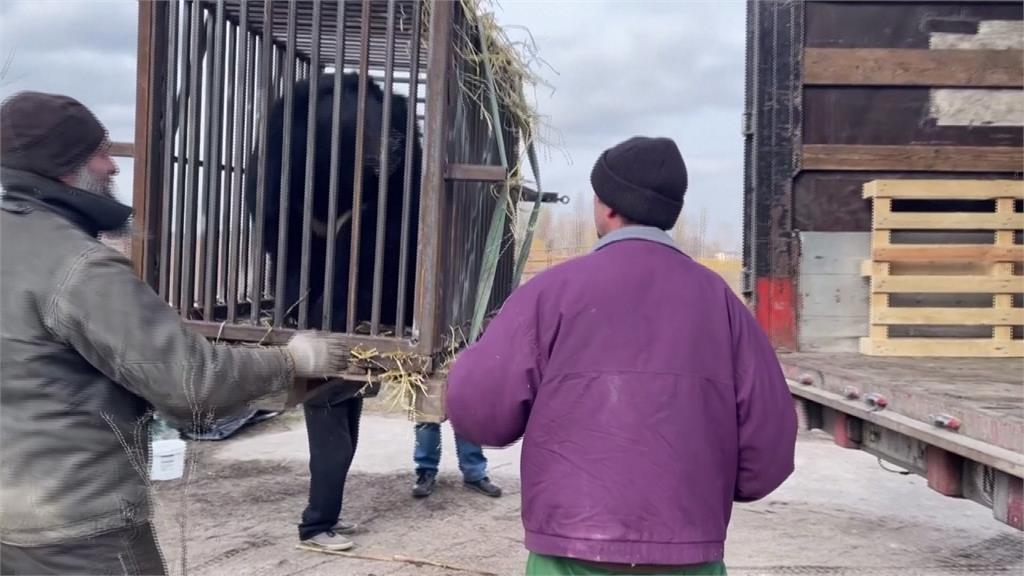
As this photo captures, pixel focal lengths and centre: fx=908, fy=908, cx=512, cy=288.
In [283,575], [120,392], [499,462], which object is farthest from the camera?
[499,462]

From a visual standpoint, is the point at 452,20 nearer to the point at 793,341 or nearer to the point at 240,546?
the point at 793,341

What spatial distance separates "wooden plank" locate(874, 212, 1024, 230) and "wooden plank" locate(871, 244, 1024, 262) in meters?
0.10

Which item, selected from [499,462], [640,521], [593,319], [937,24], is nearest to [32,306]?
[593,319]

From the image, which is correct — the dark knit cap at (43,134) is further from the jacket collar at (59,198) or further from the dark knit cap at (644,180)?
the dark knit cap at (644,180)

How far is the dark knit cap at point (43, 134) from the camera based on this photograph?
6.54 ft

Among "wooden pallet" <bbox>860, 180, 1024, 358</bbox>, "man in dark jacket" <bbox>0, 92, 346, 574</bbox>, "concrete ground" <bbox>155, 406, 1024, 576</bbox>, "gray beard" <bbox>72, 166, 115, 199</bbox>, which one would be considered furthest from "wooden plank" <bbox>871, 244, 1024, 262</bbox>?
"gray beard" <bbox>72, 166, 115, 199</bbox>

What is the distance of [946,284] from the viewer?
4.56 m

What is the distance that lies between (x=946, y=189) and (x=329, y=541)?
142 inches

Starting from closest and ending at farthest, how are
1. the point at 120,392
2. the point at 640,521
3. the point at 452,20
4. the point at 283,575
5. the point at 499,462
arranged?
the point at 640,521 < the point at 120,392 < the point at 452,20 < the point at 283,575 < the point at 499,462

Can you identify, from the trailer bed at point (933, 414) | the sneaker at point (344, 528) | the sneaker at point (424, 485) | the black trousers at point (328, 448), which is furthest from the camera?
the sneaker at point (424, 485)

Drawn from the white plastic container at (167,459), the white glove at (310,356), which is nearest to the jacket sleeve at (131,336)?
the white glove at (310,356)

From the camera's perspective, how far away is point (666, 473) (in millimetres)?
1907

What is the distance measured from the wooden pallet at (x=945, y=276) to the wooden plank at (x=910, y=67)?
52cm

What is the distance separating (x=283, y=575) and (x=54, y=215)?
2.68 meters
